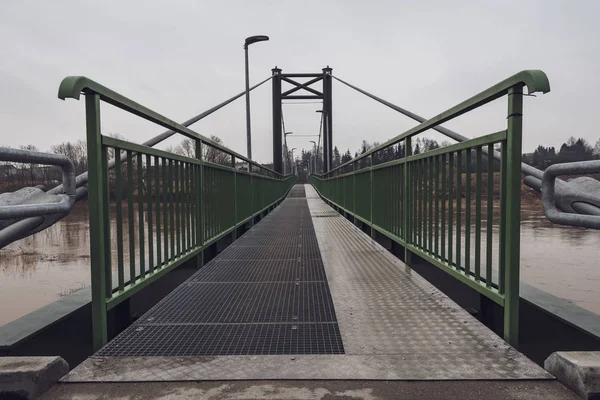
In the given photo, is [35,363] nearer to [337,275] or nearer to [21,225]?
[21,225]

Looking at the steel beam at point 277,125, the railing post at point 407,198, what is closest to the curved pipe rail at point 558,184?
the railing post at point 407,198

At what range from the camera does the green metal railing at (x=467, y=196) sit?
2143 mm

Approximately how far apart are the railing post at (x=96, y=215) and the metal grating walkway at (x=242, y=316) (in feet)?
0.52

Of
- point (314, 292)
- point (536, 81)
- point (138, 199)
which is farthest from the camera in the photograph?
point (314, 292)

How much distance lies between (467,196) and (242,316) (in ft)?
5.36

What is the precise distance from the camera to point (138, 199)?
120 inches

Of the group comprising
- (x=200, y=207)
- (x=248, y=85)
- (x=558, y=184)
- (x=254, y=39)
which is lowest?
(x=200, y=207)

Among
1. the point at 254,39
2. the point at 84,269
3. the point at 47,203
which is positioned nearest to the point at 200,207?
the point at 47,203

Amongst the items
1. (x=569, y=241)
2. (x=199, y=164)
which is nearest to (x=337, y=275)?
(x=199, y=164)

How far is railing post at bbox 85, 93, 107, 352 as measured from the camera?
2.14m

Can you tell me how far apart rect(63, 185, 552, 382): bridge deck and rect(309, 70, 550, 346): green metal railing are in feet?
0.88

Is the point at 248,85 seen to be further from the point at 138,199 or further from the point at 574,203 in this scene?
the point at 574,203

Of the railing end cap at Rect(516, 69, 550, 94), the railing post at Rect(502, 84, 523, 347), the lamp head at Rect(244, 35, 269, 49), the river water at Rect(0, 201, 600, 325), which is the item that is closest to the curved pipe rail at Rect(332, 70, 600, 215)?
the railing end cap at Rect(516, 69, 550, 94)

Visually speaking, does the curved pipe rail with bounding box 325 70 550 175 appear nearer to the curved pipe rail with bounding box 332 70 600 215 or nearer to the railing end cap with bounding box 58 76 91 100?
the curved pipe rail with bounding box 332 70 600 215
